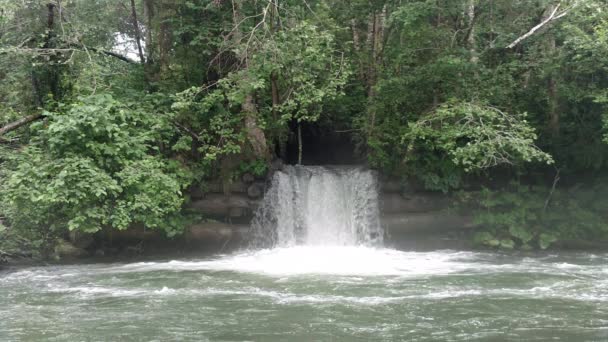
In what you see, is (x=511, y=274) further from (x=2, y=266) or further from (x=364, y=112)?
(x=2, y=266)

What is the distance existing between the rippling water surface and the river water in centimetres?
2

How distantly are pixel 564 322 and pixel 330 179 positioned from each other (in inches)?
329

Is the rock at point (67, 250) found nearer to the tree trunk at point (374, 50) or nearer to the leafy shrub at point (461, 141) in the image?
the tree trunk at point (374, 50)

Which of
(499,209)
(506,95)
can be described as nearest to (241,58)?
(506,95)

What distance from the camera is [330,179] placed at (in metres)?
16.0

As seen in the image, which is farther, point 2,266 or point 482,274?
point 2,266

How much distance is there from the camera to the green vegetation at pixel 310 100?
1335 cm

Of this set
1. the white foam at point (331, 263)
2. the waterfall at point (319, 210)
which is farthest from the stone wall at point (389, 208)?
the white foam at point (331, 263)

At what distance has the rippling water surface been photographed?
7.91m

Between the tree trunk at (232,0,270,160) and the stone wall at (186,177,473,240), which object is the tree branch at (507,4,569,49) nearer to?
the stone wall at (186,177,473,240)

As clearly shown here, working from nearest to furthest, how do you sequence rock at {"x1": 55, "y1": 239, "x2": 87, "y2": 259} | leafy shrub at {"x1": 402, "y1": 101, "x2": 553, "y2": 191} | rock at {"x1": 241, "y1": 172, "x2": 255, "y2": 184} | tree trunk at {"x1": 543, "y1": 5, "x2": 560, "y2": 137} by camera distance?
leafy shrub at {"x1": 402, "y1": 101, "x2": 553, "y2": 191}, rock at {"x1": 55, "y1": 239, "x2": 87, "y2": 259}, tree trunk at {"x1": 543, "y1": 5, "x2": 560, "y2": 137}, rock at {"x1": 241, "y1": 172, "x2": 255, "y2": 184}

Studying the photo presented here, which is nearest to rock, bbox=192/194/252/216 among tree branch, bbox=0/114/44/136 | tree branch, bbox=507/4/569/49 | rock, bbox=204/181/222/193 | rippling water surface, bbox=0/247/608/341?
rock, bbox=204/181/222/193

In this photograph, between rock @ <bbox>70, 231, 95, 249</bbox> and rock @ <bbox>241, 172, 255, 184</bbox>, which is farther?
rock @ <bbox>241, 172, 255, 184</bbox>

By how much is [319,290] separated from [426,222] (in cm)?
620
